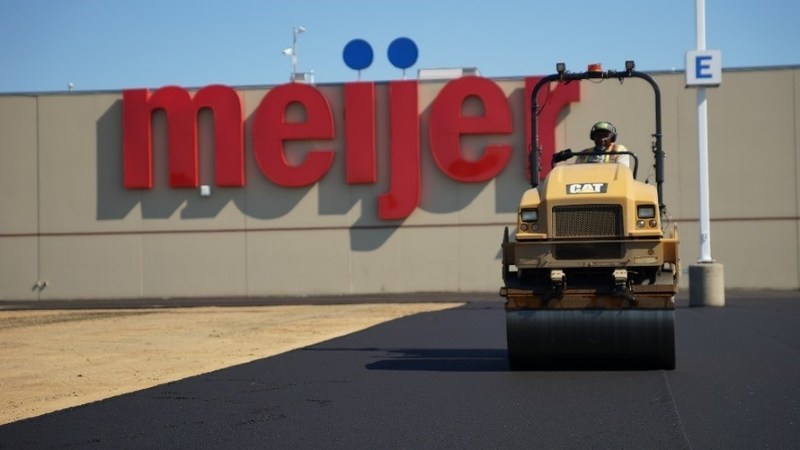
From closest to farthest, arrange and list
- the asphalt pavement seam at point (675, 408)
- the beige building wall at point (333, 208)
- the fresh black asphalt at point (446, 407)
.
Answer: the asphalt pavement seam at point (675, 408) → the fresh black asphalt at point (446, 407) → the beige building wall at point (333, 208)

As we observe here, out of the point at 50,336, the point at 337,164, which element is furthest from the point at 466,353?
the point at 337,164

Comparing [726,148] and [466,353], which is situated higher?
[726,148]

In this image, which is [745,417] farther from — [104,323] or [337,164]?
[337,164]

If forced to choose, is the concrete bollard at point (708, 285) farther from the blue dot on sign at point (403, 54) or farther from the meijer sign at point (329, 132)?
the blue dot on sign at point (403, 54)

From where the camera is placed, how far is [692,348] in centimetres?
1630

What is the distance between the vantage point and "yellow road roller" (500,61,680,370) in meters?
12.9

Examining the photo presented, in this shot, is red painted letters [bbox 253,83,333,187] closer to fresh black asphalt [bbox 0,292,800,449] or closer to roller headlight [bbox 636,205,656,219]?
fresh black asphalt [bbox 0,292,800,449]

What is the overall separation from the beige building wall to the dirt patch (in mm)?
5697

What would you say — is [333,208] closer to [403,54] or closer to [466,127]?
[466,127]

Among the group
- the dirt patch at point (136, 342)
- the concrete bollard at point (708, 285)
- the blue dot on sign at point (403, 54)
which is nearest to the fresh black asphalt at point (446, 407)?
the dirt patch at point (136, 342)

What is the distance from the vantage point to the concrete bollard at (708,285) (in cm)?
2761

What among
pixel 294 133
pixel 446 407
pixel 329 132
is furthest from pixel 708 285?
pixel 446 407

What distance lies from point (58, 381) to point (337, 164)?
24.0 meters

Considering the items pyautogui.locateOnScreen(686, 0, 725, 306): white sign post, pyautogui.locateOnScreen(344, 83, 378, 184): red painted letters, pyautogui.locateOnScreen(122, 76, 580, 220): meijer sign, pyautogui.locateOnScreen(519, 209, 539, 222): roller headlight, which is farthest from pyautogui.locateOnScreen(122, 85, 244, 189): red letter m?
pyautogui.locateOnScreen(519, 209, 539, 222): roller headlight
